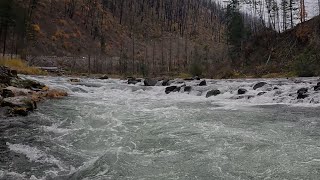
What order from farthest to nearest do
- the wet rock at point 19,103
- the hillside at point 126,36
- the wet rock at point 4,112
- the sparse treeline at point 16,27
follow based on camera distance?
the hillside at point 126,36 → the sparse treeline at point 16,27 → the wet rock at point 19,103 → the wet rock at point 4,112

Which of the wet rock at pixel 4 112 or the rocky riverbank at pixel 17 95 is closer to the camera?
the wet rock at pixel 4 112

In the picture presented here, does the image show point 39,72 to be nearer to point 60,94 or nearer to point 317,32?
point 60,94

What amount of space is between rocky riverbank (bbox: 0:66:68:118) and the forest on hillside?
95.4 ft

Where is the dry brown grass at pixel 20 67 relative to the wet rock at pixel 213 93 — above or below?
above

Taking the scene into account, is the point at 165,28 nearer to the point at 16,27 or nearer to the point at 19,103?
the point at 16,27

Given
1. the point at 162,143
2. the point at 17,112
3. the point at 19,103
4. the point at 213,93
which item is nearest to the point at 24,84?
the point at 19,103

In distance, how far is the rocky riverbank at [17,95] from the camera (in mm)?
18141

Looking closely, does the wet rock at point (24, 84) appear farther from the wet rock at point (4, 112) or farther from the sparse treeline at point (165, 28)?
the sparse treeline at point (165, 28)

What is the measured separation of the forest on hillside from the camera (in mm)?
54656

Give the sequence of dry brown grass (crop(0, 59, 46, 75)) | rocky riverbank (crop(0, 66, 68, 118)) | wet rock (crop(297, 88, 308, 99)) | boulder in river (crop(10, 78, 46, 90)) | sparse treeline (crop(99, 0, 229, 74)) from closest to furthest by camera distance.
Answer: rocky riverbank (crop(0, 66, 68, 118))
wet rock (crop(297, 88, 308, 99))
boulder in river (crop(10, 78, 46, 90))
dry brown grass (crop(0, 59, 46, 75))
sparse treeline (crop(99, 0, 229, 74))

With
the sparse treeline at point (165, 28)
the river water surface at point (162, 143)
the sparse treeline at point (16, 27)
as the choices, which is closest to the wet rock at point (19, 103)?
the river water surface at point (162, 143)

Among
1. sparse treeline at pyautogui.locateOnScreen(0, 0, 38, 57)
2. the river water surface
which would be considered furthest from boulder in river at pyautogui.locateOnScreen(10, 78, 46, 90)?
sparse treeline at pyautogui.locateOnScreen(0, 0, 38, 57)

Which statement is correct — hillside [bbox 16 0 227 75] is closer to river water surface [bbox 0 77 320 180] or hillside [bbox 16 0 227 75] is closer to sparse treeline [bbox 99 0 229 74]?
sparse treeline [bbox 99 0 229 74]

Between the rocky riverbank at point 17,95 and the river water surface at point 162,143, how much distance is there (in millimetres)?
877
